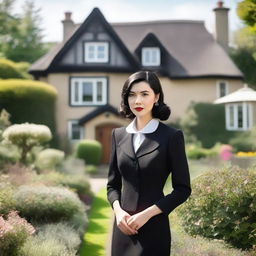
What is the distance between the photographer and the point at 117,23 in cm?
3278

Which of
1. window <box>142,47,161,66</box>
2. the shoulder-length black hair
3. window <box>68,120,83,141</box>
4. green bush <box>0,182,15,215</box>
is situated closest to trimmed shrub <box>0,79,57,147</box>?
window <box>68,120,83,141</box>

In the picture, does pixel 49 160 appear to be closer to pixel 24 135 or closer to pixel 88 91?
pixel 24 135

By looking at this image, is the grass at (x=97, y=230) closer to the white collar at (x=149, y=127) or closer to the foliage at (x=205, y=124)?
the white collar at (x=149, y=127)

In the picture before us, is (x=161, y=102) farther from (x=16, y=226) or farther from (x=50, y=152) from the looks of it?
(x=50, y=152)

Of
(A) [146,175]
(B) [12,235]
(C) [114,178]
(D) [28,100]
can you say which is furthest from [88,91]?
(A) [146,175]

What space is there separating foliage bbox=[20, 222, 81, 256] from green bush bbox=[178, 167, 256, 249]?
6.30 ft

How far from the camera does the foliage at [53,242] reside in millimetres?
6320

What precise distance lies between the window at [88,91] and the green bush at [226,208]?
20.6m

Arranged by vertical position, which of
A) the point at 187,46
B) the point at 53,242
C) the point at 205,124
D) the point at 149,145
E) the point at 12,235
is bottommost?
the point at 53,242

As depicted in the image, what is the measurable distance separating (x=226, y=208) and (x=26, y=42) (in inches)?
1393

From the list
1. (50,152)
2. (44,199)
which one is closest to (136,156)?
(44,199)

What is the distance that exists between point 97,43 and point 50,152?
1142 centimetres

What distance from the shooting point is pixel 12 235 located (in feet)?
19.0

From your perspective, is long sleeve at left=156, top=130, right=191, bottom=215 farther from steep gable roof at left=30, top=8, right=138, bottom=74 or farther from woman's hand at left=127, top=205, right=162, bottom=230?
steep gable roof at left=30, top=8, right=138, bottom=74
